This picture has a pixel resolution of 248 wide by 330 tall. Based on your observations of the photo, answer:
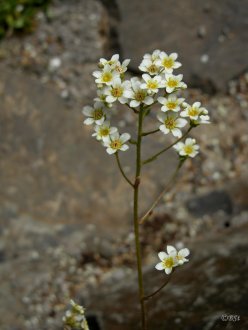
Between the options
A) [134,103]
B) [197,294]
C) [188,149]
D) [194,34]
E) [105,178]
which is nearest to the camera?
[134,103]

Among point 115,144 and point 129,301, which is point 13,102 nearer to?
point 129,301

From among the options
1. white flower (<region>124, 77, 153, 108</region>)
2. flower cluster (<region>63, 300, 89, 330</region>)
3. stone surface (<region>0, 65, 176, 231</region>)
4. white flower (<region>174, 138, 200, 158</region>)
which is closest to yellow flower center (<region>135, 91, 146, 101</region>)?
white flower (<region>124, 77, 153, 108</region>)

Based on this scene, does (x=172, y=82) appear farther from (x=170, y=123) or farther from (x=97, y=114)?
(x=97, y=114)

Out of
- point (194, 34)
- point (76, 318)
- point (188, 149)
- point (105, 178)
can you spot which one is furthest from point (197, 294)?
point (194, 34)

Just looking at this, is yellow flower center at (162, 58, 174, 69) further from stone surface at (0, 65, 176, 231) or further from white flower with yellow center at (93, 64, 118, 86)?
stone surface at (0, 65, 176, 231)

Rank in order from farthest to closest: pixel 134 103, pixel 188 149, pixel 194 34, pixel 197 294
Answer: pixel 194 34
pixel 197 294
pixel 188 149
pixel 134 103

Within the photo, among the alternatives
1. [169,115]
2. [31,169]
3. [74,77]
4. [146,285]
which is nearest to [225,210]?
[146,285]
